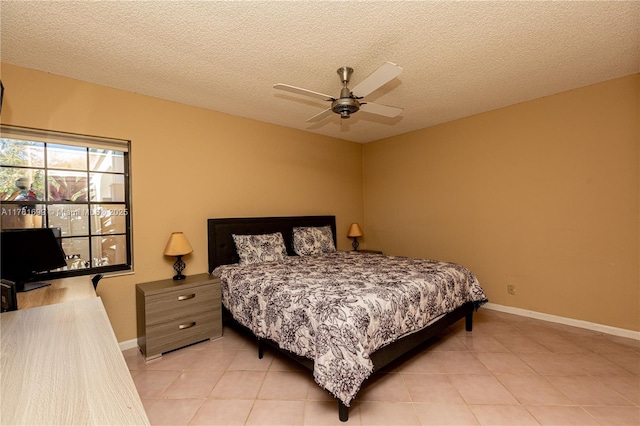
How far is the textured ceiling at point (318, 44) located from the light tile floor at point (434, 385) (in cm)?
254

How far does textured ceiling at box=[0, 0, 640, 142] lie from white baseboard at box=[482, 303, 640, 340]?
249 cm

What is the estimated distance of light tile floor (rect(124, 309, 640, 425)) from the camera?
185 centimetres

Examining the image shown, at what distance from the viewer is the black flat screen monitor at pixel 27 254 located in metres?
1.99

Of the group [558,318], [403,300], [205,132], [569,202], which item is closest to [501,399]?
[403,300]

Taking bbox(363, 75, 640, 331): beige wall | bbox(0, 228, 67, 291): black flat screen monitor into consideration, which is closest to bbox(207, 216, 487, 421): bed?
bbox(363, 75, 640, 331): beige wall

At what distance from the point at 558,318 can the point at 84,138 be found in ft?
17.2

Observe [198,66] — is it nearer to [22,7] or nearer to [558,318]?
[22,7]

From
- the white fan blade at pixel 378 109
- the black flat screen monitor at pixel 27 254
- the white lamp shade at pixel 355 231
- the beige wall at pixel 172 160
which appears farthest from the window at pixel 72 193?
the white lamp shade at pixel 355 231

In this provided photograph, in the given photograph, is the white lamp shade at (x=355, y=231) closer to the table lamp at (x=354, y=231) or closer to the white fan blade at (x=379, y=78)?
the table lamp at (x=354, y=231)

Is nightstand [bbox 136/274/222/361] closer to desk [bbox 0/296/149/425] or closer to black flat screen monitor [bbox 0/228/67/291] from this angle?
black flat screen monitor [bbox 0/228/67/291]

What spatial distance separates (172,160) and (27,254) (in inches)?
58.7

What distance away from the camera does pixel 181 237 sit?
3027 mm

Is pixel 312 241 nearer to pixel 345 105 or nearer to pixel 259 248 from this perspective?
pixel 259 248

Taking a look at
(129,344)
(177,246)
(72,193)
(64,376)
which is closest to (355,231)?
(177,246)
